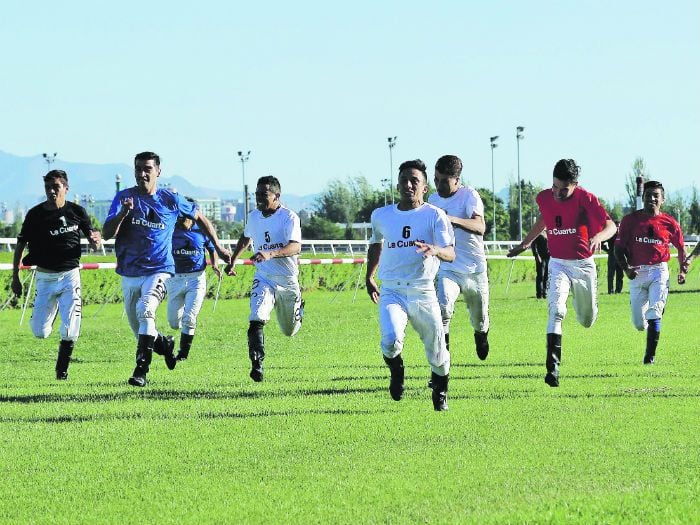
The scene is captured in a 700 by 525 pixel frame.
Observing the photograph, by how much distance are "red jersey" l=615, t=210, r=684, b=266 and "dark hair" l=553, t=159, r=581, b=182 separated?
278 cm

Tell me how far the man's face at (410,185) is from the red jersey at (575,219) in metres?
3.00

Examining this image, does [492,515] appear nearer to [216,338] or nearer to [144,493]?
[144,493]

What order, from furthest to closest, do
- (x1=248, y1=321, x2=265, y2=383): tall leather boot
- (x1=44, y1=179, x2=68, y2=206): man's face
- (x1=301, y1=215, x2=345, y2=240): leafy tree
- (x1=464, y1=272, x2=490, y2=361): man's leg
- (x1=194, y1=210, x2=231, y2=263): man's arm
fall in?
(x1=301, y1=215, x2=345, y2=240): leafy tree, (x1=464, y1=272, x2=490, y2=361): man's leg, (x1=194, y1=210, x2=231, y2=263): man's arm, (x1=44, y1=179, x2=68, y2=206): man's face, (x1=248, y1=321, x2=265, y2=383): tall leather boot

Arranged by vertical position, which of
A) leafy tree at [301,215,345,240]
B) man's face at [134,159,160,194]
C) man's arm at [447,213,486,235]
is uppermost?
man's face at [134,159,160,194]

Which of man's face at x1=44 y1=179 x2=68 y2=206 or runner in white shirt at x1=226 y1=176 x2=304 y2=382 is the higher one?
man's face at x1=44 y1=179 x2=68 y2=206

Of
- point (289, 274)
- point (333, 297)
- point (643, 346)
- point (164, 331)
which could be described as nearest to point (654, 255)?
point (643, 346)

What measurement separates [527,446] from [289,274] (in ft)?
16.8

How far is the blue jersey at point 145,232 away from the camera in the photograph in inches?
500

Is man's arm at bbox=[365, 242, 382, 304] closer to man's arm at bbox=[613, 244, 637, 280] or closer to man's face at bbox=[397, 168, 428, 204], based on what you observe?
man's face at bbox=[397, 168, 428, 204]

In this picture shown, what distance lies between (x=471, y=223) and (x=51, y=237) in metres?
4.24

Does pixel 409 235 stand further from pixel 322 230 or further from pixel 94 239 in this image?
pixel 322 230

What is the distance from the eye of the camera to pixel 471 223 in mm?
12398

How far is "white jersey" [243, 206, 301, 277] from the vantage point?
13.0m

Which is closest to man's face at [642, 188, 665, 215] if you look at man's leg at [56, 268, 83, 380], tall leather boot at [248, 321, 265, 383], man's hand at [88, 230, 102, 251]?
tall leather boot at [248, 321, 265, 383]
